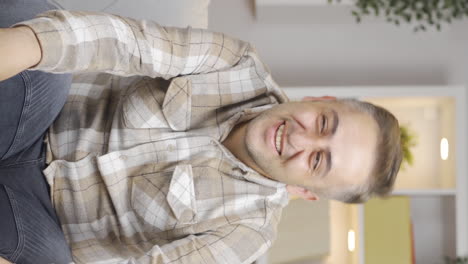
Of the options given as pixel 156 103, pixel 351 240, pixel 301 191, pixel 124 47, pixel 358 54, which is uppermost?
pixel 358 54

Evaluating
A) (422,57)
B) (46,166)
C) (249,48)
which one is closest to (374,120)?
(249,48)

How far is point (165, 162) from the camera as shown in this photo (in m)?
1.40

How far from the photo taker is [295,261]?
8.38ft

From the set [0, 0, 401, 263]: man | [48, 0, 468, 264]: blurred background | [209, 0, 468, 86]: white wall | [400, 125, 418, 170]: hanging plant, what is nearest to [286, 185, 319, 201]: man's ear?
[0, 0, 401, 263]: man

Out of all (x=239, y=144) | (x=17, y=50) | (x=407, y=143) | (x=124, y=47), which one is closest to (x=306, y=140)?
(x=239, y=144)

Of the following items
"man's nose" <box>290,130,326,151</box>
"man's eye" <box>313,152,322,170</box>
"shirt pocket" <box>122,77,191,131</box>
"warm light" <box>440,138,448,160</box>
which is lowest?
"warm light" <box>440,138,448,160</box>

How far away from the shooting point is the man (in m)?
1.33

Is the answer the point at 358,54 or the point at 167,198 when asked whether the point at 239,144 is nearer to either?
the point at 167,198

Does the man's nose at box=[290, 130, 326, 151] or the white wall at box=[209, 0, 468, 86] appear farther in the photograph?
the white wall at box=[209, 0, 468, 86]

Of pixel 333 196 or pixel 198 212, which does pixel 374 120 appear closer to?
pixel 333 196

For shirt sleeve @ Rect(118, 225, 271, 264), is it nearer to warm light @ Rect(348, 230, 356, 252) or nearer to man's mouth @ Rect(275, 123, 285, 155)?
man's mouth @ Rect(275, 123, 285, 155)

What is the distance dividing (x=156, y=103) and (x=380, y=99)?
152 cm

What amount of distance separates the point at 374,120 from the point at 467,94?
1.73m

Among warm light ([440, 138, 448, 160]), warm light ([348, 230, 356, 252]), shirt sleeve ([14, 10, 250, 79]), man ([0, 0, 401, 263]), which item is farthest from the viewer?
warm light ([440, 138, 448, 160])
